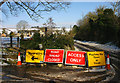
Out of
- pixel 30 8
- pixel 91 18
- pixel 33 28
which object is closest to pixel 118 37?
pixel 33 28

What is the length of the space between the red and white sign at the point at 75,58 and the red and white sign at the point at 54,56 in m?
0.51

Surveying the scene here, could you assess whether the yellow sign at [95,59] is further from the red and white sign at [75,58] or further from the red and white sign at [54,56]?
the red and white sign at [54,56]

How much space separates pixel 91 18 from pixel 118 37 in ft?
61.4

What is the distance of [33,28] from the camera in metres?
19.1

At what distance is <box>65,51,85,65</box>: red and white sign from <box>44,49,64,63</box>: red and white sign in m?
0.51

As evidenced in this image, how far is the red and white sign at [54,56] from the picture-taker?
28.8 feet

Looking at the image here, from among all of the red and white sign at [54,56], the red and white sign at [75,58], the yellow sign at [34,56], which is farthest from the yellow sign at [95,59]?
the yellow sign at [34,56]

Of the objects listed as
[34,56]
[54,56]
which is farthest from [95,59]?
[34,56]

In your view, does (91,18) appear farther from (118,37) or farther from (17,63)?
(17,63)

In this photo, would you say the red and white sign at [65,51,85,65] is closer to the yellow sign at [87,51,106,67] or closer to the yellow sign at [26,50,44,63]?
the yellow sign at [87,51,106,67]

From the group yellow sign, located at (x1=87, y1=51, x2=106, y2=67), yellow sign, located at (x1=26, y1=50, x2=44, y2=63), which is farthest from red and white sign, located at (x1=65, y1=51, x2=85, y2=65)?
yellow sign, located at (x1=26, y1=50, x2=44, y2=63)

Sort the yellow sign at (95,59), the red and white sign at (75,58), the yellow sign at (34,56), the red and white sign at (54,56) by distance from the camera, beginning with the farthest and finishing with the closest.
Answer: the yellow sign at (34,56) < the red and white sign at (54,56) < the red and white sign at (75,58) < the yellow sign at (95,59)

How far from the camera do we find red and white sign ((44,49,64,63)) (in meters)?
8.79

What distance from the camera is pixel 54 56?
888 cm
